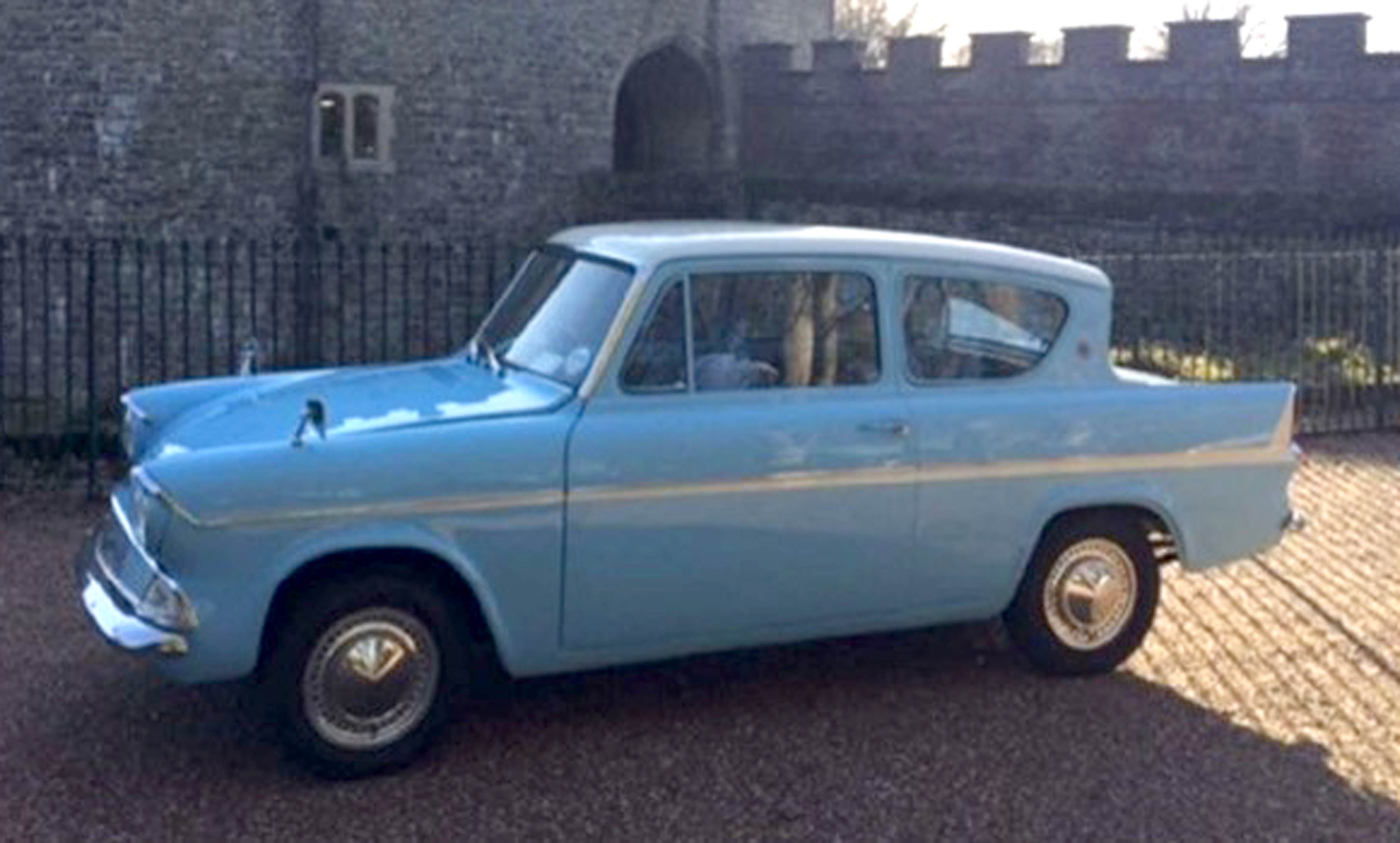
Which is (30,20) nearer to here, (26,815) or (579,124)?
(579,124)

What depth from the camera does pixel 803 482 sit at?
589 centimetres

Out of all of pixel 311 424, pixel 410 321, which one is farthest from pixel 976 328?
pixel 410 321

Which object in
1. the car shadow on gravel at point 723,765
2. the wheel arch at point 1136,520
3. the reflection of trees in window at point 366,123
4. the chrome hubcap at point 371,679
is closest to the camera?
the car shadow on gravel at point 723,765

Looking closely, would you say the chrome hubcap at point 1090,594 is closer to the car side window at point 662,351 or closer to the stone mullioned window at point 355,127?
the car side window at point 662,351

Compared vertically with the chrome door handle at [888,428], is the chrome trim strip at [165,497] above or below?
below

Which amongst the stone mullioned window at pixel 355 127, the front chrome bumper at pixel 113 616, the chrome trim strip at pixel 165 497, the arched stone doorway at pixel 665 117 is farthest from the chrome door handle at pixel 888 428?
the arched stone doorway at pixel 665 117

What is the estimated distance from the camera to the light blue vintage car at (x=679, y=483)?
5328 mm

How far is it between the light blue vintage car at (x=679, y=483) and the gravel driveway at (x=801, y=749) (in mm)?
249

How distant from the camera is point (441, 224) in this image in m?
23.2

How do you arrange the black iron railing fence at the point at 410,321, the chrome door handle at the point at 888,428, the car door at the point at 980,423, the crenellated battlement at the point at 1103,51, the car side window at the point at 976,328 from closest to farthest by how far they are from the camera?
the chrome door handle at the point at 888,428
the car door at the point at 980,423
the car side window at the point at 976,328
the black iron railing fence at the point at 410,321
the crenellated battlement at the point at 1103,51

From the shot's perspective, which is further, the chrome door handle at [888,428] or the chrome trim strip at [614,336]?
the chrome door handle at [888,428]

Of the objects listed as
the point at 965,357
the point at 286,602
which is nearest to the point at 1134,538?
the point at 965,357

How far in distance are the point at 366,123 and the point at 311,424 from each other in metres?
17.7

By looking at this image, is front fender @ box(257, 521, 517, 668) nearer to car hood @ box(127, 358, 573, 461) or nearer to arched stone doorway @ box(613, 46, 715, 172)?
car hood @ box(127, 358, 573, 461)
